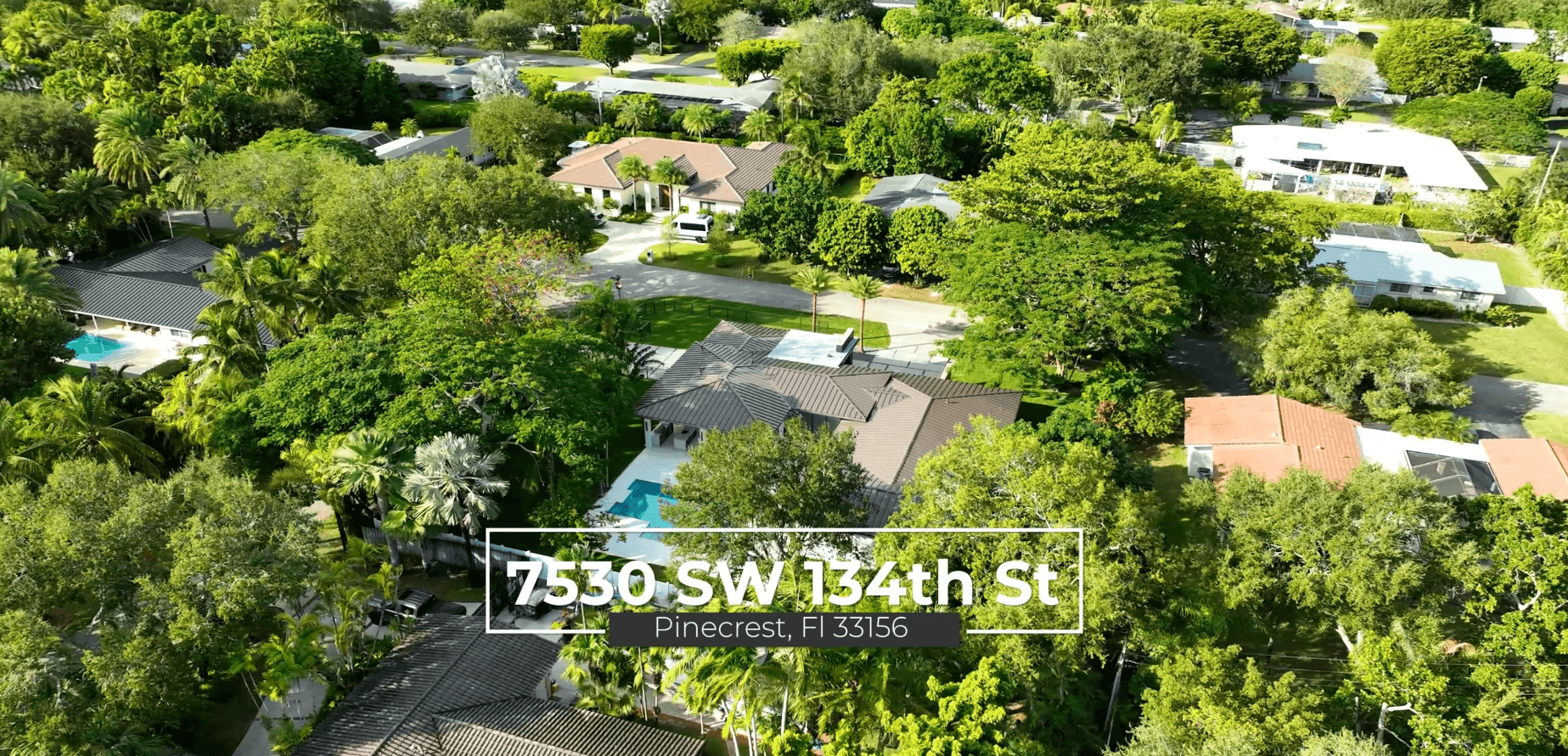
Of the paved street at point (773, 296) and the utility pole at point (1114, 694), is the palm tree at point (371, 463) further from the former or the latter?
the paved street at point (773, 296)

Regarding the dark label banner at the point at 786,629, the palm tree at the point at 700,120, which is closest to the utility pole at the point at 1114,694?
the dark label banner at the point at 786,629

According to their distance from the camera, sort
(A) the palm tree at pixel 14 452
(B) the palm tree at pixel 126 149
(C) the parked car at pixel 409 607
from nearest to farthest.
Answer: (A) the palm tree at pixel 14 452, (C) the parked car at pixel 409 607, (B) the palm tree at pixel 126 149

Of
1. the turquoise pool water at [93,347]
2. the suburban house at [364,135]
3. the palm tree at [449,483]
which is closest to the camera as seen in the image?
the palm tree at [449,483]

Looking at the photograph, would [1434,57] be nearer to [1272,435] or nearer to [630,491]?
[1272,435]

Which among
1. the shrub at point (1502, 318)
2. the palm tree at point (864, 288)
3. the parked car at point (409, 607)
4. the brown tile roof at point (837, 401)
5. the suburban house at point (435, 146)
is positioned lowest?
the parked car at point (409, 607)

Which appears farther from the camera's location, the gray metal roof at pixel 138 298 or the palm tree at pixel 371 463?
the gray metal roof at pixel 138 298

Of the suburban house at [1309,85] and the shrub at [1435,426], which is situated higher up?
the suburban house at [1309,85]

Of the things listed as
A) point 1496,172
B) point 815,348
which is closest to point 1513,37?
point 1496,172

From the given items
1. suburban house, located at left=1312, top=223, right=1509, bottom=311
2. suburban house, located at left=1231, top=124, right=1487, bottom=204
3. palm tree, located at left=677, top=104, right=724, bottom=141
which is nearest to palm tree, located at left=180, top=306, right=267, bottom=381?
palm tree, located at left=677, top=104, right=724, bottom=141
